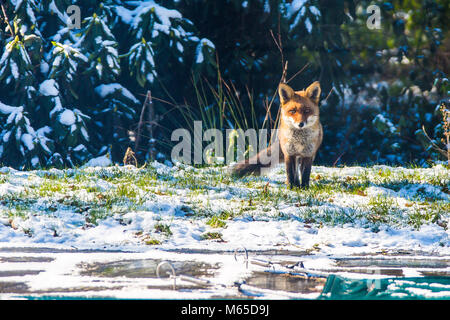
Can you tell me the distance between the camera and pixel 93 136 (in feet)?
34.7

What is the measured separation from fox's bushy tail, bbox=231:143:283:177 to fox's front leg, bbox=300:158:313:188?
761mm

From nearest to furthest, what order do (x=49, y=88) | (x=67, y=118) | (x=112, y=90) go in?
(x=67, y=118) < (x=49, y=88) < (x=112, y=90)

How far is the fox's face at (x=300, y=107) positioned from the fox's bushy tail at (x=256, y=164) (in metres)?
0.99

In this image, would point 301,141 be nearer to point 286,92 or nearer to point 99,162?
point 286,92

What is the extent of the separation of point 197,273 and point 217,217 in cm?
173

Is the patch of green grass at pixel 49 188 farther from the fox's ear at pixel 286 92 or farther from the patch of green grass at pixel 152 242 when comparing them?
the fox's ear at pixel 286 92

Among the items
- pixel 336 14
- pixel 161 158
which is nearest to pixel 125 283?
pixel 161 158

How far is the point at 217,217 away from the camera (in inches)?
228

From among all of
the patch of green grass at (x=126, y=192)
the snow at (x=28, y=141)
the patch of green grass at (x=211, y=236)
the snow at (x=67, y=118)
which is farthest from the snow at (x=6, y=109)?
the patch of green grass at (x=211, y=236)

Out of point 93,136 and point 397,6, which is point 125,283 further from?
point 397,6

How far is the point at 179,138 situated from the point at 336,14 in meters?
3.70

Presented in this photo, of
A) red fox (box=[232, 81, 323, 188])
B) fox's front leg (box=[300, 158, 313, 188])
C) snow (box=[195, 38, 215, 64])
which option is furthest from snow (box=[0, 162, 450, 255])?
snow (box=[195, 38, 215, 64])

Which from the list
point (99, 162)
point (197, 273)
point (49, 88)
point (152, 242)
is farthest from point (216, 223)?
point (49, 88)

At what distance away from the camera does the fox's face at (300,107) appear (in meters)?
6.48
